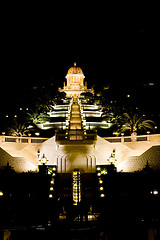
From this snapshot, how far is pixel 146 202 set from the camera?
24.3 metres

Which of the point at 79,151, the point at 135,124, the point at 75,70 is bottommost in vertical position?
the point at 79,151

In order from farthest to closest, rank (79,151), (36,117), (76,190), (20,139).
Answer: (36,117), (20,139), (79,151), (76,190)

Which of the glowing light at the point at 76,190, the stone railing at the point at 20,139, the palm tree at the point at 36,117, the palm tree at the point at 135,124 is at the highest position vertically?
the palm tree at the point at 36,117

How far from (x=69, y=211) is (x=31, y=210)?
3.39 metres

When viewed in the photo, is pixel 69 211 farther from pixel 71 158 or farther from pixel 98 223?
pixel 71 158

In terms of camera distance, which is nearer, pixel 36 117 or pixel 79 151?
pixel 79 151

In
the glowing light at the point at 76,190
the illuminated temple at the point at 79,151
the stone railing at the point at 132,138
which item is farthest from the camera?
the stone railing at the point at 132,138

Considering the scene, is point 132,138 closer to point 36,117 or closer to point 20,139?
point 20,139

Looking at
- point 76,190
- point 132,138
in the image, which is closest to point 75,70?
point 132,138

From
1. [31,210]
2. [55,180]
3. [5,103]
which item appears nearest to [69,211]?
[31,210]

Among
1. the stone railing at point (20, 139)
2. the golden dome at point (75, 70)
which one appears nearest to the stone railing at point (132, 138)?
the stone railing at point (20, 139)

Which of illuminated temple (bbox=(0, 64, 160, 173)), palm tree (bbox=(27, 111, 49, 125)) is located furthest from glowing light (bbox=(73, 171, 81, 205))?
palm tree (bbox=(27, 111, 49, 125))

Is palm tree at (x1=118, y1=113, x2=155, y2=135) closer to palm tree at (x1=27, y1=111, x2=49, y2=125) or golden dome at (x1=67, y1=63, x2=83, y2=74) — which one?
palm tree at (x1=27, y1=111, x2=49, y2=125)

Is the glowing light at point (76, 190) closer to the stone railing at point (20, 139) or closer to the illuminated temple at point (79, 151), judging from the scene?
the illuminated temple at point (79, 151)
